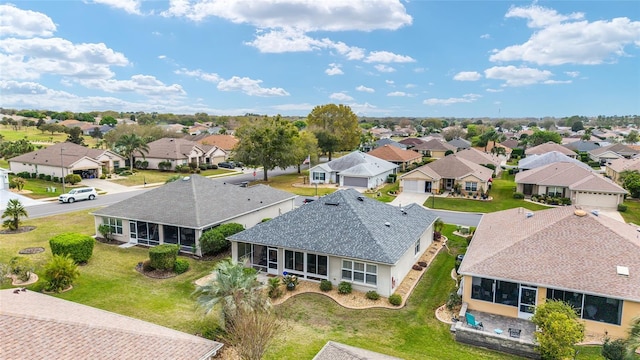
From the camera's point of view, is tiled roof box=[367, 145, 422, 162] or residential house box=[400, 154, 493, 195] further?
tiled roof box=[367, 145, 422, 162]

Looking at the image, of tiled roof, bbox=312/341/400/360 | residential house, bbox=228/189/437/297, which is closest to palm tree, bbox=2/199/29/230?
residential house, bbox=228/189/437/297

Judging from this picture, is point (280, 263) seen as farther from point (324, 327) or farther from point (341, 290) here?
point (324, 327)

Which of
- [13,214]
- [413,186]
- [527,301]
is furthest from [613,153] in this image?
[13,214]

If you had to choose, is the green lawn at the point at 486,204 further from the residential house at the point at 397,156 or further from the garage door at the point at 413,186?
the residential house at the point at 397,156

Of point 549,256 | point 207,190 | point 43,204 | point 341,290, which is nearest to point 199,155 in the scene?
point 43,204

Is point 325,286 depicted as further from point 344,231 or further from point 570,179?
point 570,179

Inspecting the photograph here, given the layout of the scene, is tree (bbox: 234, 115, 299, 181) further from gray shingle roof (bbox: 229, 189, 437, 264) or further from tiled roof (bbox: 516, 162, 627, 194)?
gray shingle roof (bbox: 229, 189, 437, 264)
